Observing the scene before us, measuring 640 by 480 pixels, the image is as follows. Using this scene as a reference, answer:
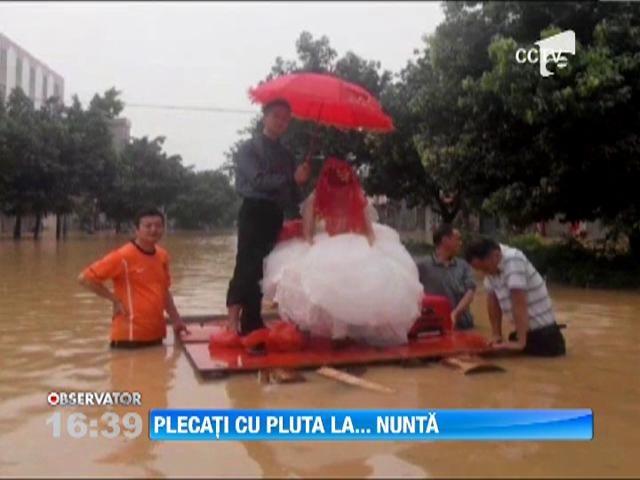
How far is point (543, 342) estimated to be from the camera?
179 inches

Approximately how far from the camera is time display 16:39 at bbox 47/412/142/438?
2797 mm

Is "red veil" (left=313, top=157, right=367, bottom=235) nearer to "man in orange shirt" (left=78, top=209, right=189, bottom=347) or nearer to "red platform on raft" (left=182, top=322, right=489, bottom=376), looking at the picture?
"red platform on raft" (left=182, top=322, right=489, bottom=376)

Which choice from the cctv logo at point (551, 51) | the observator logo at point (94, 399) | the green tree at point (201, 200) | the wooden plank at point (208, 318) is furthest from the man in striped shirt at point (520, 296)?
the green tree at point (201, 200)

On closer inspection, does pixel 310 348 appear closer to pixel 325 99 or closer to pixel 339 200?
pixel 339 200

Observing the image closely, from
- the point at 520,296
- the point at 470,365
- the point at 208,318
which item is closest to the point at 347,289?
the point at 470,365

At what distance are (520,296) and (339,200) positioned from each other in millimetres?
1307

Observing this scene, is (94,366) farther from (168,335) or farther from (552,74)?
(552,74)

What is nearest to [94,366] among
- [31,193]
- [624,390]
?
[624,390]

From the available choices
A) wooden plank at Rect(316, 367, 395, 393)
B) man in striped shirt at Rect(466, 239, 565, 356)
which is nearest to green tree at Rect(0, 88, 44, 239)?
man in striped shirt at Rect(466, 239, 565, 356)

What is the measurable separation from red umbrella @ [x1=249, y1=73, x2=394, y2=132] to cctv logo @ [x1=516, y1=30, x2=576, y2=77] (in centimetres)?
447

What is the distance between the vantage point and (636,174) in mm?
9008

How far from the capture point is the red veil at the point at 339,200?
4.63 metres

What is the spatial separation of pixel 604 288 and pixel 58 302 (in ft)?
23.8

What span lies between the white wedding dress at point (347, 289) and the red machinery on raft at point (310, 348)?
0.11 m
